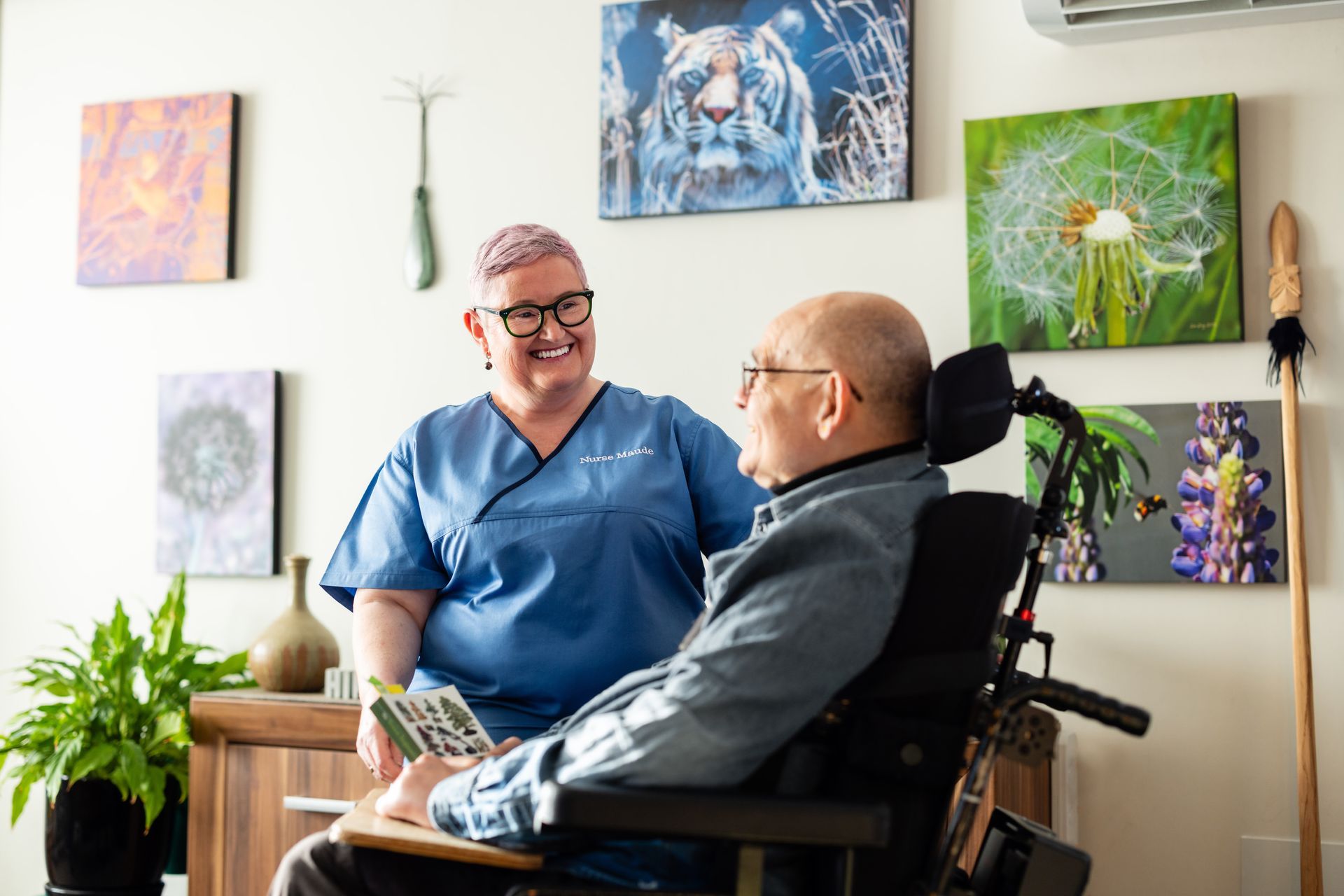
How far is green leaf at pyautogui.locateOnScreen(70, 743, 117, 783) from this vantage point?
2965 mm

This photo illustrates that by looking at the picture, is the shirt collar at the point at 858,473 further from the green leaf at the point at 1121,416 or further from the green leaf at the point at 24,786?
the green leaf at the point at 24,786

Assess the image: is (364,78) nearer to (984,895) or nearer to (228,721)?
(228,721)

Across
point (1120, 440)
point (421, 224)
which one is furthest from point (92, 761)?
point (1120, 440)

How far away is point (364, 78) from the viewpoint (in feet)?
11.3

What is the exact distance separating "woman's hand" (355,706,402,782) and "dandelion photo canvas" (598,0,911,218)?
167cm

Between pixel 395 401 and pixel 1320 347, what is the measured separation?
7.25ft

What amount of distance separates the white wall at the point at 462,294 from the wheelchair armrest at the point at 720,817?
5.84 feet

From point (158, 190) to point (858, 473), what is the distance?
2.81m

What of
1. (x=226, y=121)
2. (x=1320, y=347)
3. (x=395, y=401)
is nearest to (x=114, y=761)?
(x=395, y=401)

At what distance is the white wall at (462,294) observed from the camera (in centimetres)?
275

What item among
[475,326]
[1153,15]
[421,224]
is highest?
[1153,15]

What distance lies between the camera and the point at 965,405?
4.66ft

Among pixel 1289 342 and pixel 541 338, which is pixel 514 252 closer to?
pixel 541 338

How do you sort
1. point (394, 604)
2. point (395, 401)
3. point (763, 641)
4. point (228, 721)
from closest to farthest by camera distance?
point (763, 641)
point (394, 604)
point (228, 721)
point (395, 401)
